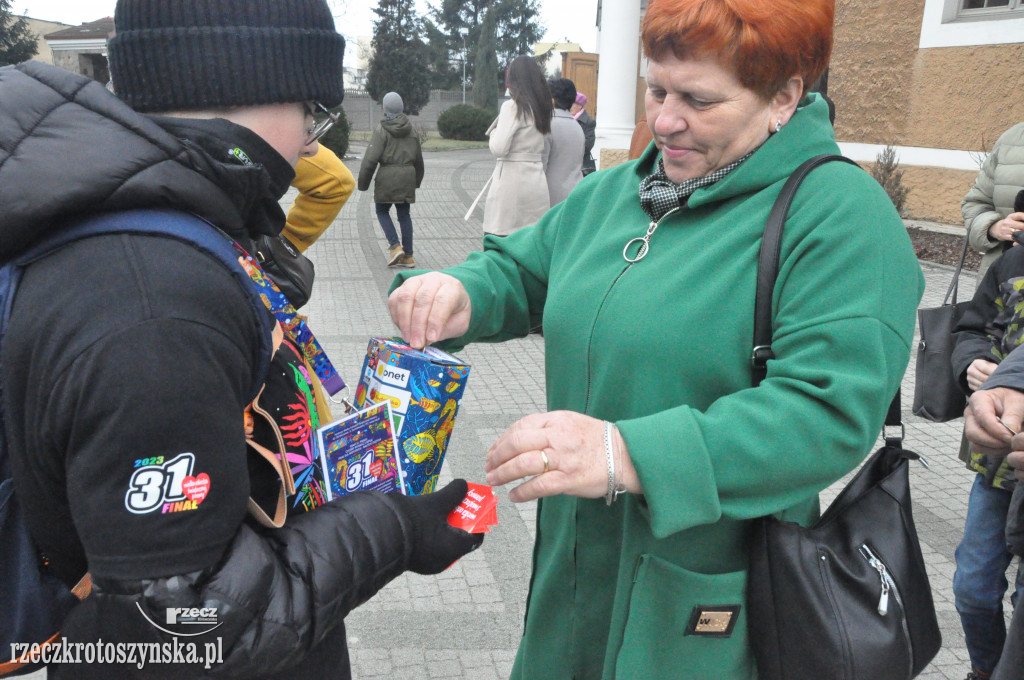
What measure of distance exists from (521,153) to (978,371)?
4963mm

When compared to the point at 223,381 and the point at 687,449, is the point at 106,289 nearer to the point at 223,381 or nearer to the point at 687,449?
the point at 223,381

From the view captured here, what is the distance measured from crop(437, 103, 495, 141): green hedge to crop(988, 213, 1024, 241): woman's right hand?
109 ft

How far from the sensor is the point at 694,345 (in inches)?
57.6

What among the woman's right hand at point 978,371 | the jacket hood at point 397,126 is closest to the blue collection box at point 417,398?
the woman's right hand at point 978,371

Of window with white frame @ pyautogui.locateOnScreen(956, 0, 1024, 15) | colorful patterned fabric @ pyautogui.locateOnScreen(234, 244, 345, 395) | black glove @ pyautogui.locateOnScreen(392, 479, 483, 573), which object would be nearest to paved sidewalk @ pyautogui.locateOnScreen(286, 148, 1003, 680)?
black glove @ pyautogui.locateOnScreen(392, 479, 483, 573)

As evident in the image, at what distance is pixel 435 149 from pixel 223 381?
96.8 feet

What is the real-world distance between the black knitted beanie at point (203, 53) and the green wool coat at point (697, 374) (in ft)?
2.04

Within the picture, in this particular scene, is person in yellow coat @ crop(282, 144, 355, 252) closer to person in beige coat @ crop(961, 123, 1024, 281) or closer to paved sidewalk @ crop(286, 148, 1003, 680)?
paved sidewalk @ crop(286, 148, 1003, 680)

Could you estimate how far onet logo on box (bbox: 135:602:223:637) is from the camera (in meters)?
1.07

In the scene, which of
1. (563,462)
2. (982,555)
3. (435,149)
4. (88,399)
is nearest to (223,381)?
(88,399)

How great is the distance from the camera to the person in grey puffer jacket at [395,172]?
9.80 metres

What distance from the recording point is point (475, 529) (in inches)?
57.9

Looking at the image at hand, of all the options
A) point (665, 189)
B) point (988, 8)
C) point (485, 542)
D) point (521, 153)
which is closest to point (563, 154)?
point (521, 153)

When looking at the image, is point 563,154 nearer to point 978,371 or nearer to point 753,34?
point 978,371
